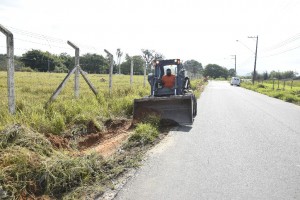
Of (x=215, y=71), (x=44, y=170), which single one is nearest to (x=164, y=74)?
(x=44, y=170)

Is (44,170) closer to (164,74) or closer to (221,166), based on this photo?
(221,166)

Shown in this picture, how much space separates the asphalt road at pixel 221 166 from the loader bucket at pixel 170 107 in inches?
22.9

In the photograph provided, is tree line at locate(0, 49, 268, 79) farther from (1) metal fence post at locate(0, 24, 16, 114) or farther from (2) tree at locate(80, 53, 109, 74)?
(1) metal fence post at locate(0, 24, 16, 114)

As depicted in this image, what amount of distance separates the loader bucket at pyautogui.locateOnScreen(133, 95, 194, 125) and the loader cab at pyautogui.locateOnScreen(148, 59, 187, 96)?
156cm

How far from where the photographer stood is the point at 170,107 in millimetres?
10883

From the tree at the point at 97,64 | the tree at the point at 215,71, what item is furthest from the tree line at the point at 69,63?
the tree at the point at 215,71

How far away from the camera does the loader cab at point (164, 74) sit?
1242cm

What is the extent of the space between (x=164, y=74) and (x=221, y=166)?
24.0ft

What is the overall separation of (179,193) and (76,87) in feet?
25.5

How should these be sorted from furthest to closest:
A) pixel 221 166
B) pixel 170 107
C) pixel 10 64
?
pixel 170 107
pixel 10 64
pixel 221 166

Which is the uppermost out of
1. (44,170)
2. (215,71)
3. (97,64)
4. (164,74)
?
(97,64)

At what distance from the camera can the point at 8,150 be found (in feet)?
17.3

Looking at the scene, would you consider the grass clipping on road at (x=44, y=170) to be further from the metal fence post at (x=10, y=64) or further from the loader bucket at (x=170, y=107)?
the loader bucket at (x=170, y=107)

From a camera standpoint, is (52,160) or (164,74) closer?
(52,160)
